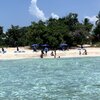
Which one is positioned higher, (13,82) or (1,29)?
(1,29)

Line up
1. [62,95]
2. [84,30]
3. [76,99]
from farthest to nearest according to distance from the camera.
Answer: [84,30]
[62,95]
[76,99]

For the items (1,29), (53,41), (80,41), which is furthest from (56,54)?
(1,29)

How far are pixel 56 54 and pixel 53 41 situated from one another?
23.2 ft

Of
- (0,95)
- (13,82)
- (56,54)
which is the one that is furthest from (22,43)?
(0,95)

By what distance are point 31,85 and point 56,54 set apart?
33.3 metres

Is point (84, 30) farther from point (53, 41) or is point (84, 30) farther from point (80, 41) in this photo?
point (53, 41)

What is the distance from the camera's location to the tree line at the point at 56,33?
2613 inches

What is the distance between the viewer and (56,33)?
66312 mm

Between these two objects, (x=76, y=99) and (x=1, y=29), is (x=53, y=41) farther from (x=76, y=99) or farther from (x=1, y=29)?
(x=76, y=99)

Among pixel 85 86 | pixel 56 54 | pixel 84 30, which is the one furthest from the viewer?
pixel 84 30

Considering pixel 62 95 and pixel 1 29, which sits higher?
pixel 1 29

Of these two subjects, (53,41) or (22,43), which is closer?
(53,41)

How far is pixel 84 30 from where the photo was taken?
2766 inches

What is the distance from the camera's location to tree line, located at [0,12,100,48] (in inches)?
2613
